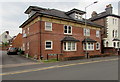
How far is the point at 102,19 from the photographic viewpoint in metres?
29.5

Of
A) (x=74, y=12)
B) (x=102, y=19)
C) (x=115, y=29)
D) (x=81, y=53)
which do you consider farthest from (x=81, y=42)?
(x=115, y=29)

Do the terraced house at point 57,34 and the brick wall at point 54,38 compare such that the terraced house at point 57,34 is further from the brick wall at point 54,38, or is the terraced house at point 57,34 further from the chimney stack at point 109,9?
the chimney stack at point 109,9

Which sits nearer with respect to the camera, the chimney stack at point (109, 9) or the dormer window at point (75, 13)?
the dormer window at point (75, 13)

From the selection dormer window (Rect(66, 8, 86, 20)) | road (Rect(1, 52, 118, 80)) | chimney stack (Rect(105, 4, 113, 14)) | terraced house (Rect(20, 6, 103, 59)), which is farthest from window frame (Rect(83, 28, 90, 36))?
road (Rect(1, 52, 118, 80))

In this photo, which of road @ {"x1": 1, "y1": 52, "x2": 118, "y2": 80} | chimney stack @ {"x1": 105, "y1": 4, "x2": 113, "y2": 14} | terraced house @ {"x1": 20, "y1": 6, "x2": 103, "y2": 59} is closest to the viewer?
road @ {"x1": 1, "y1": 52, "x2": 118, "y2": 80}

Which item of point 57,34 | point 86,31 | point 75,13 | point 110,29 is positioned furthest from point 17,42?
point 110,29

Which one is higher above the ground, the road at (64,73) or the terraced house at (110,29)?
the terraced house at (110,29)

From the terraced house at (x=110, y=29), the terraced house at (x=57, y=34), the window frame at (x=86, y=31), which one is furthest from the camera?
the terraced house at (x=110, y=29)

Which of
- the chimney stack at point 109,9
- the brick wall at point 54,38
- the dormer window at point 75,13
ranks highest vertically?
the chimney stack at point 109,9

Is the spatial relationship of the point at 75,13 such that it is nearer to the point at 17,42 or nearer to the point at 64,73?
the point at 64,73

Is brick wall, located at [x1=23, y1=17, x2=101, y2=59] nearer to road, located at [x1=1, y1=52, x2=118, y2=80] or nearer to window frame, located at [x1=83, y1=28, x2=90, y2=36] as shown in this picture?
window frame, located at [x1=83, y1=28, x2=90, y2=36]

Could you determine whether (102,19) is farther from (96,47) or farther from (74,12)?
(74,12)

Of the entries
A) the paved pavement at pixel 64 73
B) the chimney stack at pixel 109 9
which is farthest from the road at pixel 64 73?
the chimney stack at pixel 109 9

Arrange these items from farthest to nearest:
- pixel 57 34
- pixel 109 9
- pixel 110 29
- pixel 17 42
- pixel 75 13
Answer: pixel 17 42, pixel 109 9, pixel 110 29, pixel 75 13, pixel 57 34
